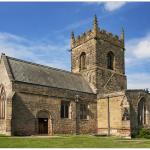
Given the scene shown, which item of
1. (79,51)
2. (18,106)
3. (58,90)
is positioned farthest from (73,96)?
(79,51)

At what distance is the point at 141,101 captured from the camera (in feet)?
125

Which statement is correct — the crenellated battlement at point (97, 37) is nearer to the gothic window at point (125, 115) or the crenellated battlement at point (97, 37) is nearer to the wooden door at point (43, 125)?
the gothic window at point (125, 115)

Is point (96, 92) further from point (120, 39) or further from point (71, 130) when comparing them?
point (120, 39)

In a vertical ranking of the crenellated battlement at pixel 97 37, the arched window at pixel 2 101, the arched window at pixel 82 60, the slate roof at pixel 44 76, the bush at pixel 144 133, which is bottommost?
the bush at pixel 144 133

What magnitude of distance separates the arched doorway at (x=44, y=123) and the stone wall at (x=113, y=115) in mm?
8575

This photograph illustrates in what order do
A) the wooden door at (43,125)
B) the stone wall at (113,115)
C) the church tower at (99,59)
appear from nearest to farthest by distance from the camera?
the wooden door at (43,125), the stone wall at (113,115), the church tower at (99,59)

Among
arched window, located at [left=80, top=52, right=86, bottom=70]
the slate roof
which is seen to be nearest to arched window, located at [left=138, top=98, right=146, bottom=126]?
the slate roof

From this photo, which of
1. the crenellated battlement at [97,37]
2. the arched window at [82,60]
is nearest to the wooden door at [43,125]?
the arched window at [82,60]

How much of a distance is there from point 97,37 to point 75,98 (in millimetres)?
12784

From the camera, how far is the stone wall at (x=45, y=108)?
30781 mm

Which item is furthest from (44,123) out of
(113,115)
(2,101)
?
(113,115)

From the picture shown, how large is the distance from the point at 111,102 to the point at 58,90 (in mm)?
7760

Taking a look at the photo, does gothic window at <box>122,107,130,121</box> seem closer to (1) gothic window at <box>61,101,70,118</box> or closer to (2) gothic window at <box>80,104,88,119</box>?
(2) gothic window at <box>80,104,88,119</box>

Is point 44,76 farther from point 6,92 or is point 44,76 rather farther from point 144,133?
point 144,133
